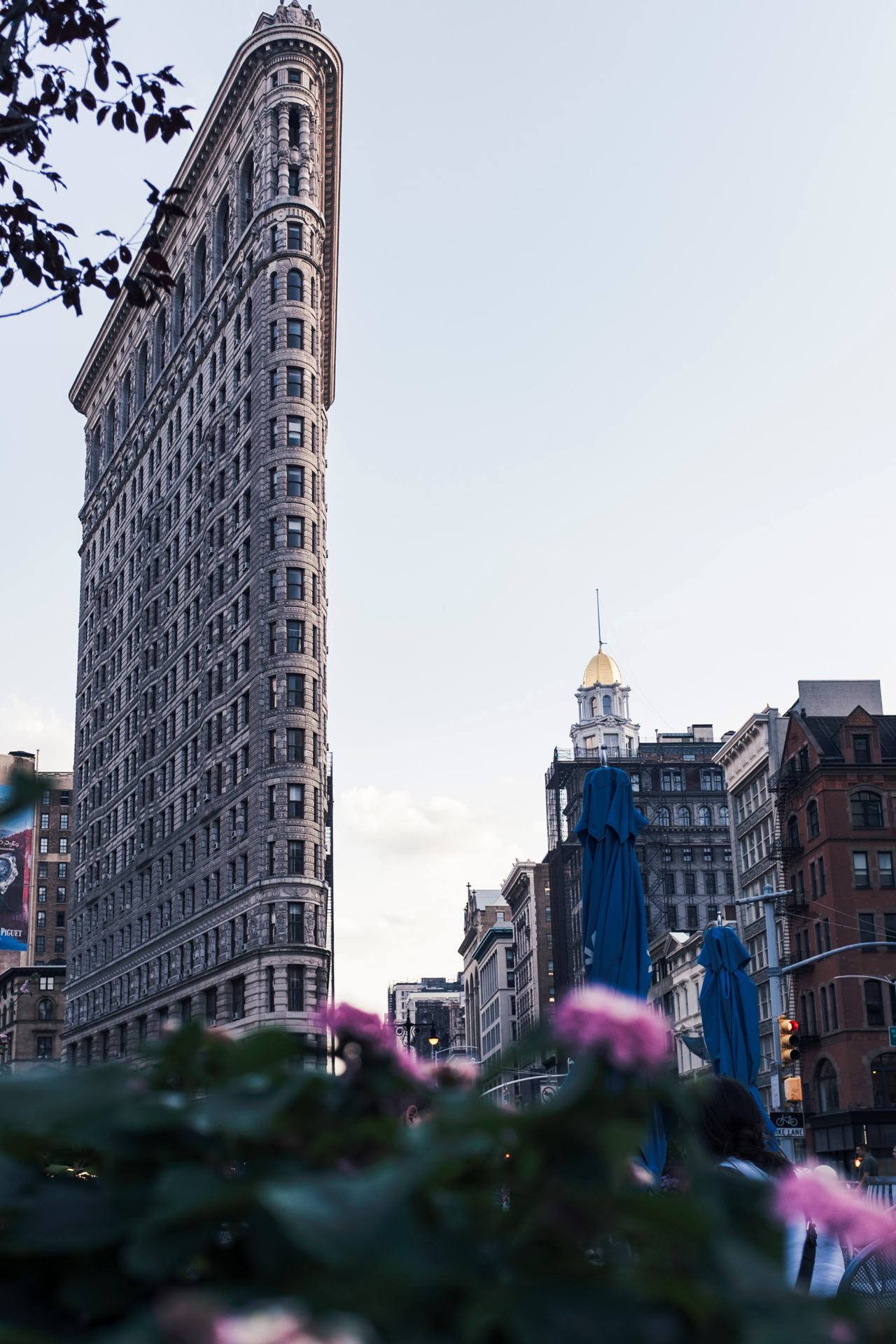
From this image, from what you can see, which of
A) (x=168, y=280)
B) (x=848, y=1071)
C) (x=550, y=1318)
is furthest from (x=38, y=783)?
(x=848, y=1071)

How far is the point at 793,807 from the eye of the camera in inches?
2872

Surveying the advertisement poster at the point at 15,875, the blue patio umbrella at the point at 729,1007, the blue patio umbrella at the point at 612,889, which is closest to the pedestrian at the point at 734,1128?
the blue patio umbrella at the point at 612,889

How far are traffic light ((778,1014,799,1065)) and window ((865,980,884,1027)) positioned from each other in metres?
33.3

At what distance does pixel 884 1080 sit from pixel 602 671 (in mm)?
105747

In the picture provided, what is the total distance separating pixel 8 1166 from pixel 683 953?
90.8m

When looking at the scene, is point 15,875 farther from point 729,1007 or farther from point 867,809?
point 867,809

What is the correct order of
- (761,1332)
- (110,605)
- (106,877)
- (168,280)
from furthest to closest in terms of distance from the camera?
(110,605), (106,877), (168,280), (761,1332)

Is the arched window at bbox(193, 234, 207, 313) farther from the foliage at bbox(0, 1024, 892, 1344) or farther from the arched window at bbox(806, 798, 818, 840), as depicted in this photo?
the foliage at bbox(0, 1024, 892, 1344)

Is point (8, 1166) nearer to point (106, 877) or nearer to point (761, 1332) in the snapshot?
point (761, 1332)

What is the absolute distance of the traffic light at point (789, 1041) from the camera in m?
31.5

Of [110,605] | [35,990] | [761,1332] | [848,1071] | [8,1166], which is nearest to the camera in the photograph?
[761,1332]

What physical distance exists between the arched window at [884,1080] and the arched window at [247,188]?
5793cm

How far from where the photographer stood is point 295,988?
6756cm

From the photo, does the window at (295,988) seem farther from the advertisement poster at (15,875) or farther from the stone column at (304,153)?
the stone column at (304,153)
